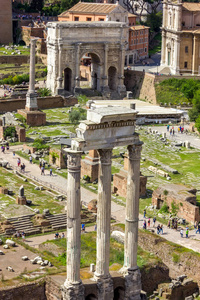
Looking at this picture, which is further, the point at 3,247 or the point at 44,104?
the point at 44,104

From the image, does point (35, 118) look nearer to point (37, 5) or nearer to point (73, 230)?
point (73, 230)

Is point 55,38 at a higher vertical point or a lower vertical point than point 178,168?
higher

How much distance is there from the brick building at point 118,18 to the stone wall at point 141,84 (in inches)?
308

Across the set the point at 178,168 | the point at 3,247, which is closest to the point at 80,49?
the point at 178,168

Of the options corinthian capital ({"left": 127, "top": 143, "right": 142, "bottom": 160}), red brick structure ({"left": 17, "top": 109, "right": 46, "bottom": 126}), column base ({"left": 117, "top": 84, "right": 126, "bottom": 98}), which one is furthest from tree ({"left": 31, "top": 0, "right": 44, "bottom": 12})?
corinthian capital ({"left": 127, "top": 143, "right": 142, "bottom": 160})

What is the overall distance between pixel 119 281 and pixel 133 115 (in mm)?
6290

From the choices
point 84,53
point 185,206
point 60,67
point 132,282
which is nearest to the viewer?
point 132,282

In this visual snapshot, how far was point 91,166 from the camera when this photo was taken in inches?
2126

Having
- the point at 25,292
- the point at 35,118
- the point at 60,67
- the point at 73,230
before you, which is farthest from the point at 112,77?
the point at 73,230

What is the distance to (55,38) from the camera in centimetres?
7731

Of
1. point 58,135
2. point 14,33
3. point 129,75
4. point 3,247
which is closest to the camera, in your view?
point 3,247

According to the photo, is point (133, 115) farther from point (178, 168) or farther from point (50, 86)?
point (50, 86)

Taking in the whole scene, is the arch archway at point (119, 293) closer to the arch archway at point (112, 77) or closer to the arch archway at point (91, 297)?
the arch archway at point (91, 297)

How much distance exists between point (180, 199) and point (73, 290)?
1764 cm
